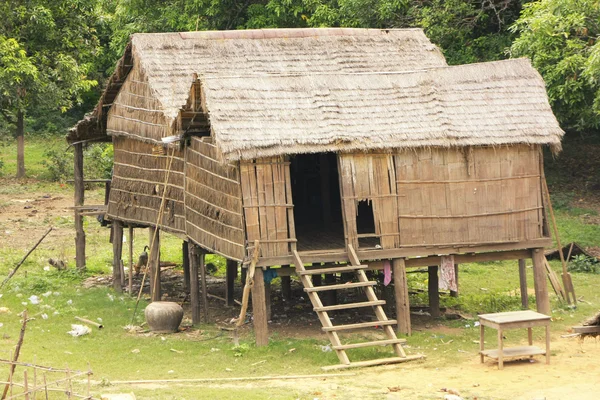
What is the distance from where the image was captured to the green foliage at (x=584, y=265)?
23.5 meters

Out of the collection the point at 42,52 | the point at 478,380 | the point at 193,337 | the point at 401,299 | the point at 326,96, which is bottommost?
the point at 478,380

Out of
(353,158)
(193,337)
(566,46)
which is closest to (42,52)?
(566,46)

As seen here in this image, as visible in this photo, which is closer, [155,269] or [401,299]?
[401,299]

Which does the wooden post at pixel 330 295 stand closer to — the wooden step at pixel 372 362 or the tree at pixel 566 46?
the wooden step at pixel 372 362

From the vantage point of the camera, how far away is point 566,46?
24312 millimetres

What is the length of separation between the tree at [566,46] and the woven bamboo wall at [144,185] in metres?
9.45

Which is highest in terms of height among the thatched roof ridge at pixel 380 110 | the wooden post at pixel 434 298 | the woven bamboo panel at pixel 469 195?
the thatched roof ridge at pixel 380 110


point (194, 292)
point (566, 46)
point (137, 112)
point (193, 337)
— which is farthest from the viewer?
point (566, 46)

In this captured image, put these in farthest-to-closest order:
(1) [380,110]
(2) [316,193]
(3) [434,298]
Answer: (2) [316,193], (3) [434,298], (1) [380,110]

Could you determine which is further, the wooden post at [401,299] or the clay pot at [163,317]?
the clay pot at [163,317]

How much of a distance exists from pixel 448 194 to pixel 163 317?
220 inches

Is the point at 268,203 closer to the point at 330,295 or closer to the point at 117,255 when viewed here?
the point at 330,295

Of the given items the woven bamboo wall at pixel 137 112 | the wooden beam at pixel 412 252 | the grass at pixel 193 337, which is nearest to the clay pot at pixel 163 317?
the grass at pixel 193 337

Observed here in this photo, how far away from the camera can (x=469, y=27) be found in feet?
95.3
